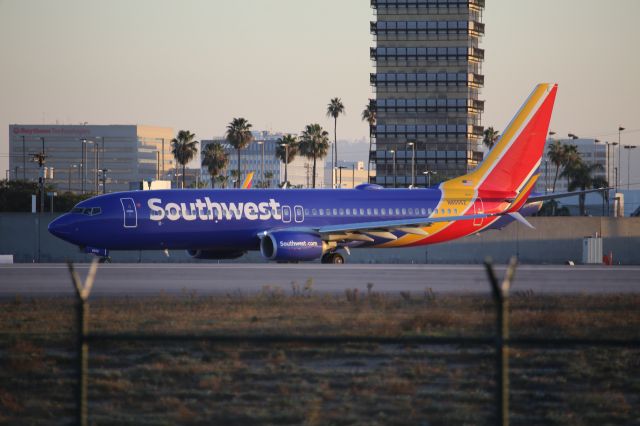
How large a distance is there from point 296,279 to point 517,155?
61.2 feet

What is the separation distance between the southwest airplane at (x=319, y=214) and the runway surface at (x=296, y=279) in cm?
238

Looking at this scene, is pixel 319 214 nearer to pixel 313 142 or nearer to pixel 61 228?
pixel 61 228

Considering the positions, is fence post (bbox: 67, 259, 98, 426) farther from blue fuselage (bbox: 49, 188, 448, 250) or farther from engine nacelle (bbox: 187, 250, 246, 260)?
engine nacelle (bbox: 187, 250, 246, 260)

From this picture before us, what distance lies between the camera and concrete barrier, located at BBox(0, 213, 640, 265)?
56.1 m

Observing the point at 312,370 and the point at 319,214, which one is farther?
the point at 319,214

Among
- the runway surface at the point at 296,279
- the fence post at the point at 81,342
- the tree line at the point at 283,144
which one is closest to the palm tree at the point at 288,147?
the tree line at the point at 283,144

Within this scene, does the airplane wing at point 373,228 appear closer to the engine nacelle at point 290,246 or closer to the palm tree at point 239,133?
the engine nacelle at point 290,246

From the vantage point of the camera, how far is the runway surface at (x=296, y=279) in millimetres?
29312

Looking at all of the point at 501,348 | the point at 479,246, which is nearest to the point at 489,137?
the point at 479,246

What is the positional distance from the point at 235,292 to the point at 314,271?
33.4 feet

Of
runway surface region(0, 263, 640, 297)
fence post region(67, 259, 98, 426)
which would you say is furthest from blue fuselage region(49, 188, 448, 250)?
fence post region(67, 259, 98, 426)

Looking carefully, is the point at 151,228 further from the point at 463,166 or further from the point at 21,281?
the point at 463,166

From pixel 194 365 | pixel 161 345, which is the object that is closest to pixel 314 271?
pixel 161 345

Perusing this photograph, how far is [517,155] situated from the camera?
4841cm
